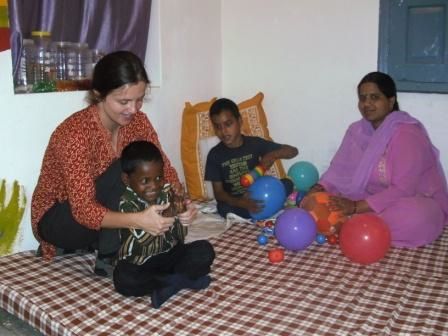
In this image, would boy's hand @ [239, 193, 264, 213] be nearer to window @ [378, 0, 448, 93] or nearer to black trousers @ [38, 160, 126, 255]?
black trousers @ [38, 160, 126, 255]

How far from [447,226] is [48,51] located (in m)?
2.35

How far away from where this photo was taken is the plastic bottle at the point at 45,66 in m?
2.57

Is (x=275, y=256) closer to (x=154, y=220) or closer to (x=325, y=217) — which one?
(x=325, y=217)

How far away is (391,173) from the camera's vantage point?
Result: 2.69 metres

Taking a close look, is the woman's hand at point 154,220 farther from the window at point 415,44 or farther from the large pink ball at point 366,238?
the window at point 415,44

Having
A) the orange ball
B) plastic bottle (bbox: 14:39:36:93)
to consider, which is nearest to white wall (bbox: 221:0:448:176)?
the orange ball

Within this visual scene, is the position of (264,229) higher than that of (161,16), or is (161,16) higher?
(161,16)

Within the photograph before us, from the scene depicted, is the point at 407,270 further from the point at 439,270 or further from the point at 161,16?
the point at 161,16

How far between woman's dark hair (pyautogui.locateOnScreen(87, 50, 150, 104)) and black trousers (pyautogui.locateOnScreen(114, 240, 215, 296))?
70 centimetres

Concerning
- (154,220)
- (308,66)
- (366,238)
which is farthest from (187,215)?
(308,66)

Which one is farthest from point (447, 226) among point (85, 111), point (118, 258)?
point (85, 111)

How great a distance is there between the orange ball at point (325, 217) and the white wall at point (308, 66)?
39.2 inches

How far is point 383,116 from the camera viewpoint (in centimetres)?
278

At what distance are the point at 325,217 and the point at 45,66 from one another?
1.62 meters
